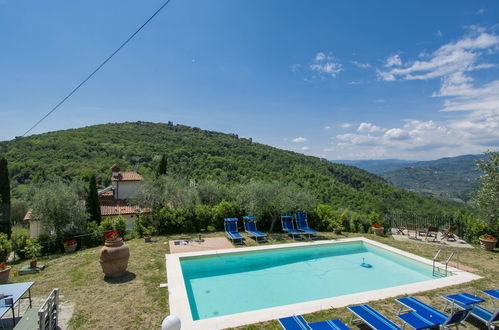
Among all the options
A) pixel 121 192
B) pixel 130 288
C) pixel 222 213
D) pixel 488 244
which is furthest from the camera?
pixel 121 192

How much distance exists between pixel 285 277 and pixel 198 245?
12.9ft

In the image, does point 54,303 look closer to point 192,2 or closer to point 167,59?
point 192,2

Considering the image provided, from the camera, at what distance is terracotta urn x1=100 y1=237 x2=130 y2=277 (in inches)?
276

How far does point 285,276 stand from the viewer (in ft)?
28.9

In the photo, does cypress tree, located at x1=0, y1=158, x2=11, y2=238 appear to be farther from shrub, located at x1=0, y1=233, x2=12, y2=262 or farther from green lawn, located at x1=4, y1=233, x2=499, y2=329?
green lawn, located at x1=4, y1=233, x2=499, y2=329

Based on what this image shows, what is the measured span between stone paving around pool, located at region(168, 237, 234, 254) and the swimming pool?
72 centimetres

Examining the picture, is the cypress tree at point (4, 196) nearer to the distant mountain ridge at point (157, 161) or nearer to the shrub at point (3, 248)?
the shrub at point (3, 248)

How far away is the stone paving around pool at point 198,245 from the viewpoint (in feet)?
33.2

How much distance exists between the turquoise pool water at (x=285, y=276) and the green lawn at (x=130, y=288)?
1131 mm

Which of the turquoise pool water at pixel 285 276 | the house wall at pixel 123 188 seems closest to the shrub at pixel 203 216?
the turquoise pool water at pixel 285 276

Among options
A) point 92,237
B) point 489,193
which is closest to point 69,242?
point 92,237

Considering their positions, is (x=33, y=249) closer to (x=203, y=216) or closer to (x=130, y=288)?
(x=130, y=288)

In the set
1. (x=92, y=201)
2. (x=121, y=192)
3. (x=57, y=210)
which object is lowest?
(x=57, y=210)

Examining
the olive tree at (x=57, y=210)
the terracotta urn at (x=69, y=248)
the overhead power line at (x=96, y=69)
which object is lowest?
the terracotta urn at (x=69, y=248)
